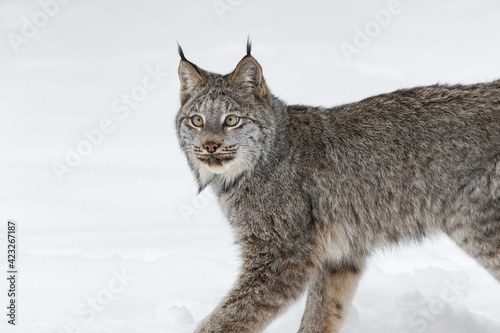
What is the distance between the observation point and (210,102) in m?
5.13

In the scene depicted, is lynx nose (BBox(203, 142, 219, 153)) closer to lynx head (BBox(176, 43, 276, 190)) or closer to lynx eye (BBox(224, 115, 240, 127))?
lynx head (BBox(176, 43, 276, 190))

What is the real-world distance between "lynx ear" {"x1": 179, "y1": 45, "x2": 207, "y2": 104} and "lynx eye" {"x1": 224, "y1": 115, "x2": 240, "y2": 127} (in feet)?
1.53

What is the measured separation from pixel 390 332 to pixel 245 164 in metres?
2.25

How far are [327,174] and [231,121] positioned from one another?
36.4 inches

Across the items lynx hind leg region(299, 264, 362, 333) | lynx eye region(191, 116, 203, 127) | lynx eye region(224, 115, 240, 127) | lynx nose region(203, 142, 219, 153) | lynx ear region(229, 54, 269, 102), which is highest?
lynx ear region(229, 54, 269, 102)

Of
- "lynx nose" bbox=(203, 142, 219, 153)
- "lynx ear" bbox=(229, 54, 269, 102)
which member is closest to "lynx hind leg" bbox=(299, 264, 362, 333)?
"lynx nose" bbox=(203, 142, 219, 153)

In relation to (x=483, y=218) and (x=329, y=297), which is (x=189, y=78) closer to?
(x=329, y=297)

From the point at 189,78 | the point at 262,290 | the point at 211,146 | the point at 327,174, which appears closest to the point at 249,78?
the point at 189,78

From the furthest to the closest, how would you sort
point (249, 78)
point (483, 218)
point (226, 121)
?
1. point (249, 78)
2. point (226, 121)
3. point (483, 218)

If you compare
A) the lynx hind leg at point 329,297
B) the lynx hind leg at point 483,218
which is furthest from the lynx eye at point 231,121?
the lynx hind leg at point 483,218

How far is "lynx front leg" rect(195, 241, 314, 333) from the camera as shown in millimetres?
4863

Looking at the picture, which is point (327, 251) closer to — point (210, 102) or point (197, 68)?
point (210, 102)

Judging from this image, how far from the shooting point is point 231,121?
5.07 m

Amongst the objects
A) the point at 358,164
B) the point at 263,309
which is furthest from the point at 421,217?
the point at 263,309
